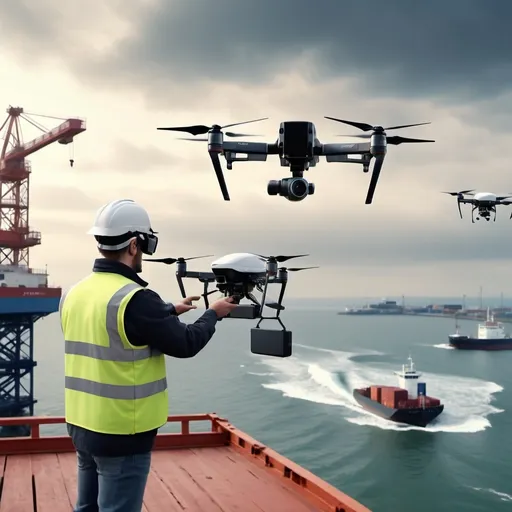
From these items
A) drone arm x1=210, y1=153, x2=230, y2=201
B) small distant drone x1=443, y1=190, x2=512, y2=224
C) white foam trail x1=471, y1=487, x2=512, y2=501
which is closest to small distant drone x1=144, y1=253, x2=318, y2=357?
drone arm x1=210, y1=153, x2=230, y2=201

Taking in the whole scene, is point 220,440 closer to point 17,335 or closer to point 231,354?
point 17,335

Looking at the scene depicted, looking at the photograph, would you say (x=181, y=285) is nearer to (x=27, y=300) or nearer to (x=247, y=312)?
(x=247, y=312)

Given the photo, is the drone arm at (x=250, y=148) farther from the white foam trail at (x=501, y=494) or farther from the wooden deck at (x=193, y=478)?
the white foam trail at (x=501, y=494)

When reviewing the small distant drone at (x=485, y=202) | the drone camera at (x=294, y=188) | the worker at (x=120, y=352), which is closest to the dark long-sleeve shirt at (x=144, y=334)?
the worker at (x=120, y=352)

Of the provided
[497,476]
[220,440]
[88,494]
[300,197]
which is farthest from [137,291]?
[497,476]

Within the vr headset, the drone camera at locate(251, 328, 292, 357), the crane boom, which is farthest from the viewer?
the crane boom

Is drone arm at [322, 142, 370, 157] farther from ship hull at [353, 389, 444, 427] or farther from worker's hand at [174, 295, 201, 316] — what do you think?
ship hull at [353, 389, 444, 427]
